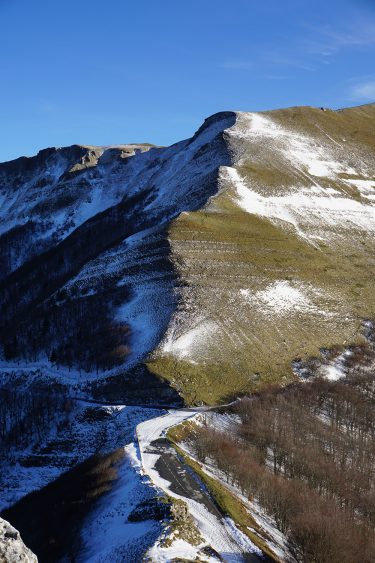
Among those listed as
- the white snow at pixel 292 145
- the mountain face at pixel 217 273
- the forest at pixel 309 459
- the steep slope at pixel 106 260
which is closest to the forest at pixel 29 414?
the mountain face at pixel 217 273

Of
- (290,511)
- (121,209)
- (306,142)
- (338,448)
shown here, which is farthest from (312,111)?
(290,511)

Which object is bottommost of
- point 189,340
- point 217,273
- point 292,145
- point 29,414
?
point 29,414

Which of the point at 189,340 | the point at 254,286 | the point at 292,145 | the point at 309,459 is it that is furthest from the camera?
the point at 292,145

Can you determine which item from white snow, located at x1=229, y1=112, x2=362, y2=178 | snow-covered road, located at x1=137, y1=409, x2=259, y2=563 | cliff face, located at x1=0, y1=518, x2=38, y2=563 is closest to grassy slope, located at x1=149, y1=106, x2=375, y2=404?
white snow, located at x1=229, y1=112, x2=362, y2=178

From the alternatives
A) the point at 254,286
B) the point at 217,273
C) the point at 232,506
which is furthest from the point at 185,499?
the point at 217,273

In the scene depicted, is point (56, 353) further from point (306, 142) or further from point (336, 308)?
point (306, 142)

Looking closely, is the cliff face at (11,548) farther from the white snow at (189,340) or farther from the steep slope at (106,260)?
the white snow at (189,340)

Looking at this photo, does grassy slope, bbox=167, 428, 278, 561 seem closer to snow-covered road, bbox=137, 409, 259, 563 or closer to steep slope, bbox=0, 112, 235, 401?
snow-covered road, bbox=137, 409, 259, 563

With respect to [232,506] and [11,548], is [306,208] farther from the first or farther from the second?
[11,548]
